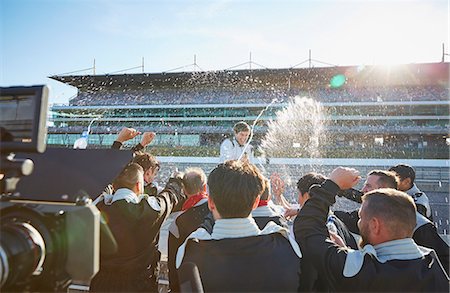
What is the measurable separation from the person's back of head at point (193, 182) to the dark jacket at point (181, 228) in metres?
0.20

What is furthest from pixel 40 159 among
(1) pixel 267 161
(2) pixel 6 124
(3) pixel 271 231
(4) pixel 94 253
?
(1) pixel 267 161

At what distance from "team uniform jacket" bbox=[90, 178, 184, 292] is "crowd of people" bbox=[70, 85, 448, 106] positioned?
1075 inches

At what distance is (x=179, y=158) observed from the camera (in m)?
26.1

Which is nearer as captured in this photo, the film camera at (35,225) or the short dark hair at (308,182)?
the film camera at (35,225)

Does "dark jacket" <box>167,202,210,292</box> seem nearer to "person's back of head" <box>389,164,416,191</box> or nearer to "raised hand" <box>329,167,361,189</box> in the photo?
"raised hand" <box>329,167,361,189</box>

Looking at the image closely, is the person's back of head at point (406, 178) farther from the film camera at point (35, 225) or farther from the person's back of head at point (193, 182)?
the film camera at point (35, 225)

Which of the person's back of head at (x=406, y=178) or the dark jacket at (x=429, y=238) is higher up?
the person's back of head at (x=406, y=178)

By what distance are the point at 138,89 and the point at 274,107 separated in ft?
36.7

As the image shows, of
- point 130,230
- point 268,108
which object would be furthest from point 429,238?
point 268,108

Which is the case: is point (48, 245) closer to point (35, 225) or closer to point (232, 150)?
point (35, 225)

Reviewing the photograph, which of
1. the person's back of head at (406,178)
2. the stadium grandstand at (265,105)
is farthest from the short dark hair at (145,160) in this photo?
the stadium grandstand at (265,105)

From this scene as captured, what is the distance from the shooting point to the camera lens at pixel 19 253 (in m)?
0.88

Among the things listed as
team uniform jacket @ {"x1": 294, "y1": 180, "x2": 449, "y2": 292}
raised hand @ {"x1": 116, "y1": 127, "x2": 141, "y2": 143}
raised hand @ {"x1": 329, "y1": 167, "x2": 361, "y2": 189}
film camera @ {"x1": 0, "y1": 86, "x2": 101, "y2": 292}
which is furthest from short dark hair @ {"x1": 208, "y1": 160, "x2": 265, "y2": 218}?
raised hand @ {"x1": 116, "y1": 127, "x2": 141, "y2": 143}

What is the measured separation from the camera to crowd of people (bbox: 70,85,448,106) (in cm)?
2905
